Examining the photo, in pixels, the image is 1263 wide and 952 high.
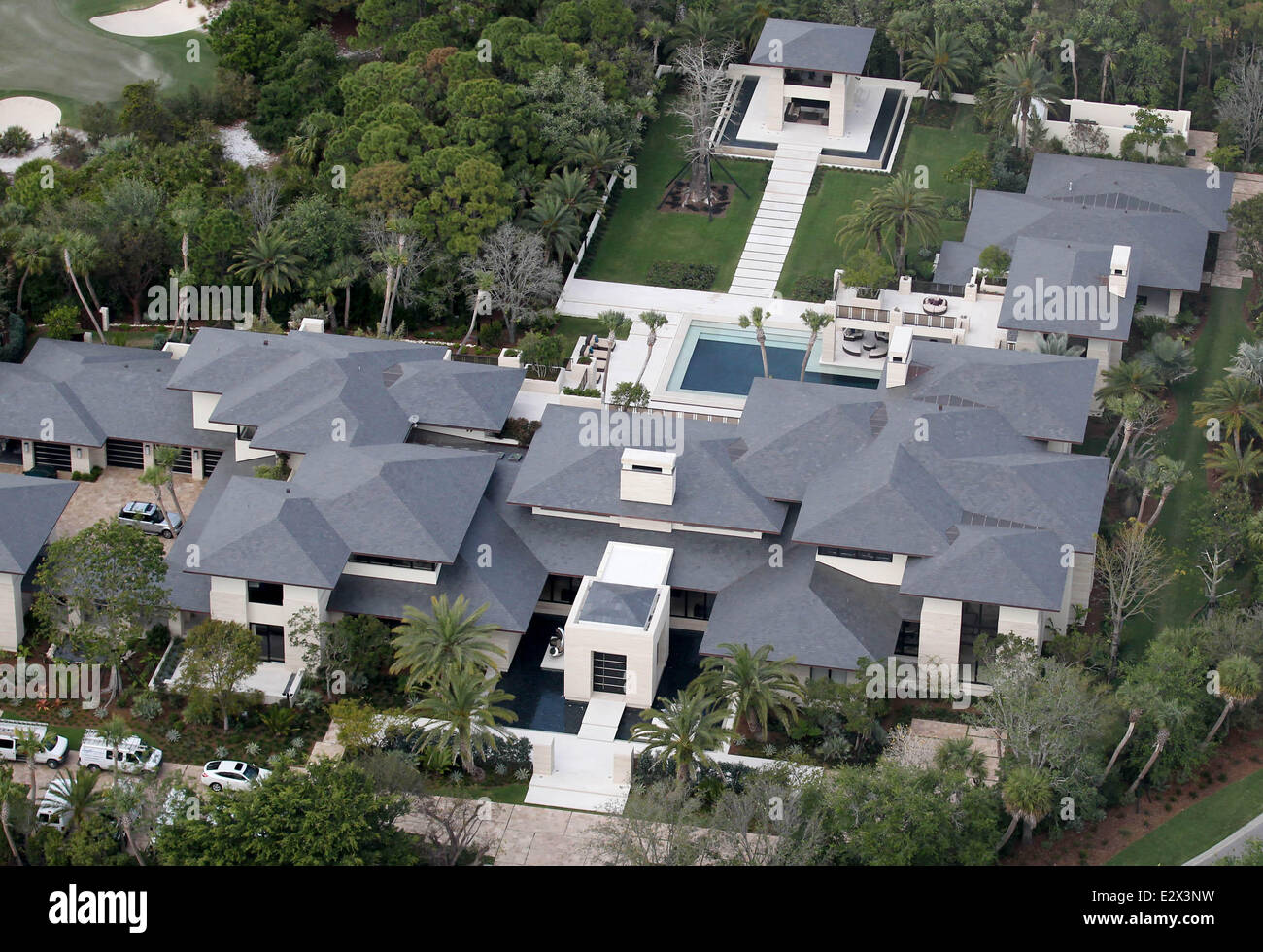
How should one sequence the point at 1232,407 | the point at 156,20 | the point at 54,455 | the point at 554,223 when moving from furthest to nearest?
1. the point at 156,20
2. the point at 554,223
3. the point at 54,455
4. the point at 1232,407

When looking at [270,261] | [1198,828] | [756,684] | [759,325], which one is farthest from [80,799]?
[1198,828]

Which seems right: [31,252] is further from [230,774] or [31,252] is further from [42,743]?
[230,774]

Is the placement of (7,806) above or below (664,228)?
below

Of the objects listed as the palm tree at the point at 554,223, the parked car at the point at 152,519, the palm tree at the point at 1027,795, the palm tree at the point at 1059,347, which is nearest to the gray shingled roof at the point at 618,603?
the palm tree at the point at 1027,795

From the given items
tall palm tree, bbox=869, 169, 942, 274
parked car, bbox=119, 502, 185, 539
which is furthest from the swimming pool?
parked car, bbox=119, 502, 185, 539

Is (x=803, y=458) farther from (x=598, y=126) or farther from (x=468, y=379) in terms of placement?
(x=598, y=126)

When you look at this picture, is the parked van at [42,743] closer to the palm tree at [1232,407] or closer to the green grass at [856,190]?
the green grass at [856,190]

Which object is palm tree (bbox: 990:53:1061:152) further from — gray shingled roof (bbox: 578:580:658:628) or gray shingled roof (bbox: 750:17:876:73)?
gray shingled roof (bbox: 578:580:658:628)
